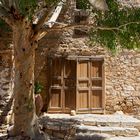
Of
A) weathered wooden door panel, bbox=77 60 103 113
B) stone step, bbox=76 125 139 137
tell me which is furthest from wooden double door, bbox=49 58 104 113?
stone step, bbox=76 125 139 137

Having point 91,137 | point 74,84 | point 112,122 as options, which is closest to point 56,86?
point 74,84

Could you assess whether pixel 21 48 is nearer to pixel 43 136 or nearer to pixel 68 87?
pixel 43 136

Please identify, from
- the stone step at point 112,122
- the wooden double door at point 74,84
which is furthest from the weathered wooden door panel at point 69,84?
the stone step at point 112,122

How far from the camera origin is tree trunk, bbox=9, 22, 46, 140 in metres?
9.54

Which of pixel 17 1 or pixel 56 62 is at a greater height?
pixel 17 1

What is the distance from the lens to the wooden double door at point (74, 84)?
14.0 m

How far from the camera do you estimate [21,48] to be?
9.55m

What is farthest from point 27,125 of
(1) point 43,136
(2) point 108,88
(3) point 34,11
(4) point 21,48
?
(2) point 108,88

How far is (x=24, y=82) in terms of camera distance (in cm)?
964

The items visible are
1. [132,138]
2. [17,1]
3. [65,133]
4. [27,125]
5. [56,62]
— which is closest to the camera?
[17,1]

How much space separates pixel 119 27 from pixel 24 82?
253cm

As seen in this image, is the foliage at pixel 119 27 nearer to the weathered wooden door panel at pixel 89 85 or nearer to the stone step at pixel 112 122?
the stone step at pixel 112 122

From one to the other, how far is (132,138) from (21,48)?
12.0ft

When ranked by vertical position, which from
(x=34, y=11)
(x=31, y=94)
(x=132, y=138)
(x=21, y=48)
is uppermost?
(x=34, y=11)
